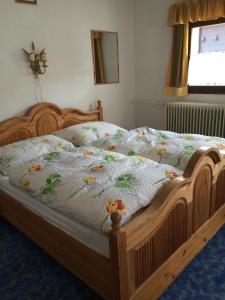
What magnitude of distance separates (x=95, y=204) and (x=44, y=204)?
46 centimetres

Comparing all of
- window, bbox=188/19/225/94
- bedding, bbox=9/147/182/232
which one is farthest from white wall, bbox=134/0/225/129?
bedding, bbox=9/147/182/232

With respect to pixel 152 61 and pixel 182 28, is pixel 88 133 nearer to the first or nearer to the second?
pixel 152 61

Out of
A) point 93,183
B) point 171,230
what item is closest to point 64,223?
point 93,183

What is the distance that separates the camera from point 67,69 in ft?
10.2

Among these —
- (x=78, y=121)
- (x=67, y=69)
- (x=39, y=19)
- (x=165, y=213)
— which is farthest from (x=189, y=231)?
(x=39, y=19)

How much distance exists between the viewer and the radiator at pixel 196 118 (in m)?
3.16

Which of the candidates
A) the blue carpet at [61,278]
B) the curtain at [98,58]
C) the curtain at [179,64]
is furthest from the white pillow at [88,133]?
the blue carpet at [61,278]

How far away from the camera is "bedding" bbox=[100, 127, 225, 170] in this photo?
2.09 metres

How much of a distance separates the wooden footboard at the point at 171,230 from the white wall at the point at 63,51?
1.96 m

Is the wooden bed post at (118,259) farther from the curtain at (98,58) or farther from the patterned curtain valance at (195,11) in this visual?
the patterned curtain valance at (195,11)

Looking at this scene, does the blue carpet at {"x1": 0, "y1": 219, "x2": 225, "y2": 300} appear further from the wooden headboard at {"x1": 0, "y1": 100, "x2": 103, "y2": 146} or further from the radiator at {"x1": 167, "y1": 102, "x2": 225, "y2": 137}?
the radiator at {"x1": 167, "y1": 102, "x2": 225, "y2": 137}

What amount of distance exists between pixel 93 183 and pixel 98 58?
89.2 inches

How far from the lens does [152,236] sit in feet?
4.61

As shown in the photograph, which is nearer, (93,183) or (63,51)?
(93,183)
